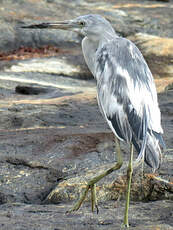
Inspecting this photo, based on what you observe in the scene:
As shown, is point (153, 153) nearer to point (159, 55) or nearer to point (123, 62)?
point (123, 62)

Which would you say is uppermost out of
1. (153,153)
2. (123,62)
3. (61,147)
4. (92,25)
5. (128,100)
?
(92,25)

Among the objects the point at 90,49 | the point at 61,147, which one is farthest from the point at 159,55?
the point at 90,49

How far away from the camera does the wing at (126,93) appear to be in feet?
12.1

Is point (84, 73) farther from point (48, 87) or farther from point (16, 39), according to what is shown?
point (16, 39)

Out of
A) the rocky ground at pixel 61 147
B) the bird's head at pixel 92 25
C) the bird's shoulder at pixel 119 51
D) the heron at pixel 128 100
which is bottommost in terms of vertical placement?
the rocky ground at pixel 61 147

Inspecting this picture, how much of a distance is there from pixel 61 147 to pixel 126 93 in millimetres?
2131

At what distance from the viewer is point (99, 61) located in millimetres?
4027

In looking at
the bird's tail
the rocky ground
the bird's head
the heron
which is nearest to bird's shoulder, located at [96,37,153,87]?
the heron

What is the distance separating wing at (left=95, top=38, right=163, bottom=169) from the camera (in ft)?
12.1

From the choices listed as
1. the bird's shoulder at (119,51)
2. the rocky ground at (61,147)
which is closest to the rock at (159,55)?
the rocky ground at (61,147)

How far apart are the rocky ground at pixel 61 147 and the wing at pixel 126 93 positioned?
2.30ft

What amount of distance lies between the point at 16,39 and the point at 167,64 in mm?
4654

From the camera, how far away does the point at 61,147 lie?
574cm

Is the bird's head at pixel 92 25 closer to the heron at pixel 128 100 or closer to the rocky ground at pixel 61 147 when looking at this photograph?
the heron at pixel 128 100
